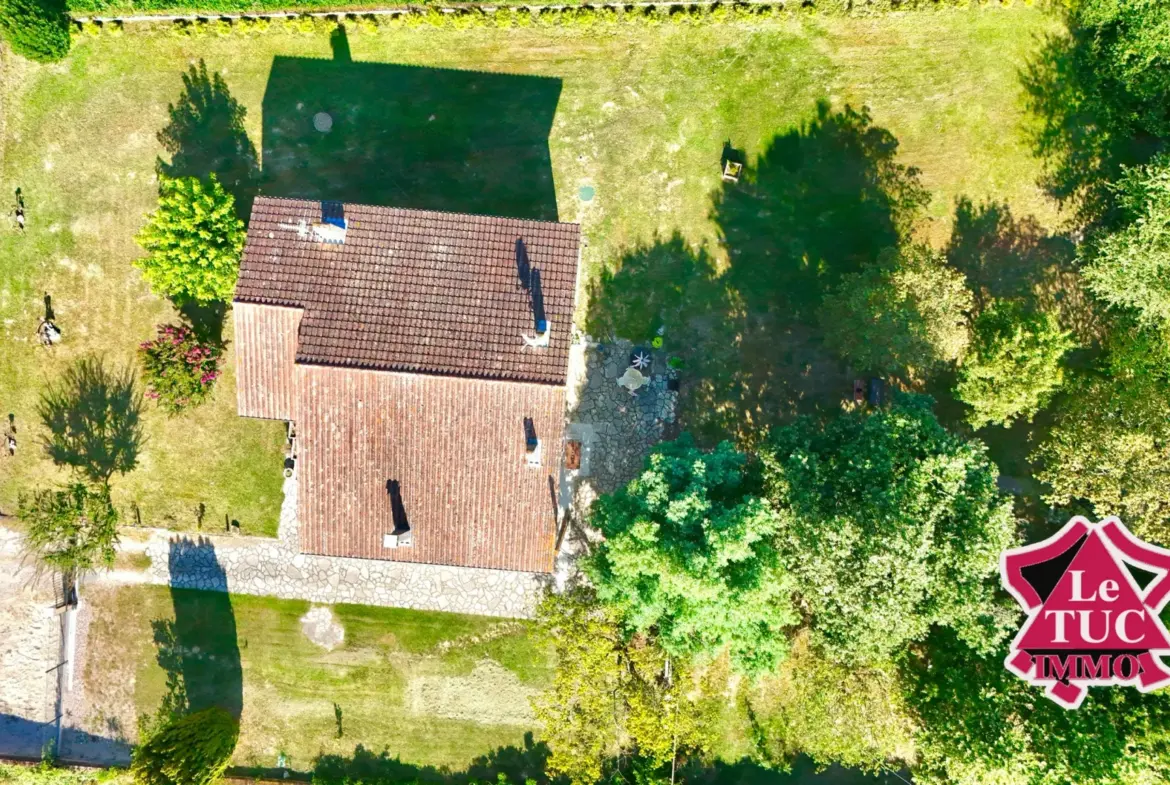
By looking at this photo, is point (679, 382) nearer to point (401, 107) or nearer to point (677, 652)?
point (677, 652)

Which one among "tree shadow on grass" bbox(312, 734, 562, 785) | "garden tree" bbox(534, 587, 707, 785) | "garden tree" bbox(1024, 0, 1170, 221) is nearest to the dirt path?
"tree shadow on grass" bbox(312, 734, 562, 785)

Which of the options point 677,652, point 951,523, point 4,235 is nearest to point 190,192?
point 4,235

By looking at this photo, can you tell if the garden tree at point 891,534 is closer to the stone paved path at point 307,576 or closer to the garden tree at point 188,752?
the stone paved path at point 307,576

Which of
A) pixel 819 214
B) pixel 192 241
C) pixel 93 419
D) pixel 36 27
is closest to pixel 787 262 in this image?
pixel 819 214

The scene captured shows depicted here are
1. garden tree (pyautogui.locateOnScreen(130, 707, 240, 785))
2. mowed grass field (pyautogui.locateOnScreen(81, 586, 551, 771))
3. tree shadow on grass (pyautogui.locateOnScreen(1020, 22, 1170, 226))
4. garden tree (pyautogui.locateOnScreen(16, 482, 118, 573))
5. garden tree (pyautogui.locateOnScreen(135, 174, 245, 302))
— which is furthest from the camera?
mowed grass field (pyautogui.locateOnScreen(81, 586, 551, 771))

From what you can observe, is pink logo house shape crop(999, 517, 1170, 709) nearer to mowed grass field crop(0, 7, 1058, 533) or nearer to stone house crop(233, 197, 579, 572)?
mowed grass field crop(0, 7, 1058, 533)

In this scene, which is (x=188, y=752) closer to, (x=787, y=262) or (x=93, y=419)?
(x=93, y=419)
